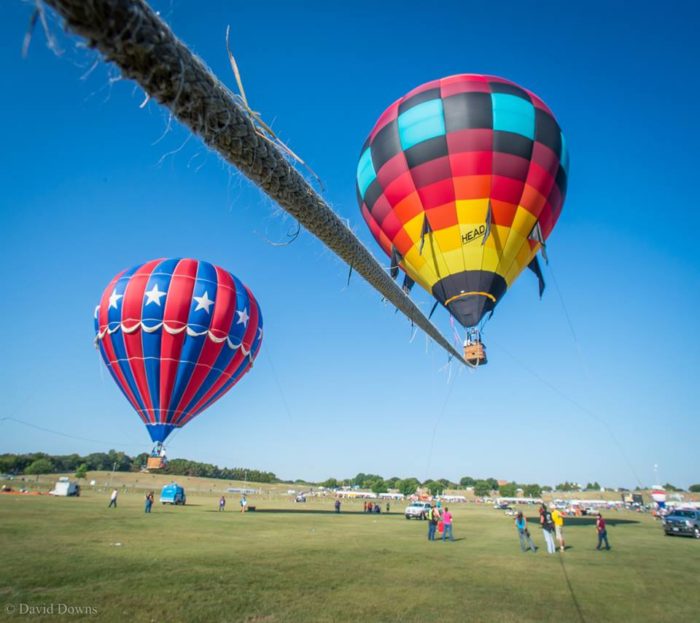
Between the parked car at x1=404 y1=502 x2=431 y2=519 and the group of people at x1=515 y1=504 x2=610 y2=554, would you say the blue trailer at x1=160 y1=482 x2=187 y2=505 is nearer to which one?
the parked car at x1=404 y1=502 x2=431 y2=519

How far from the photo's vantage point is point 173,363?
20.4 meters

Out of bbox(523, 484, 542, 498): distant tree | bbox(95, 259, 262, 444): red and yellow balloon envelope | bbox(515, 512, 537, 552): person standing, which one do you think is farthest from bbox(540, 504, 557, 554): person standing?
bbox(523, 484, 542, 498): distant tree

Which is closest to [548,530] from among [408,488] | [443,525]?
[443,525]

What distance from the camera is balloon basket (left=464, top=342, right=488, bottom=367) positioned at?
10695mm

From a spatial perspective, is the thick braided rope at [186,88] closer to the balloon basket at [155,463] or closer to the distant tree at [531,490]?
the balloon basket at [155,463]

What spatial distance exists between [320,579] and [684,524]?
22022 mm

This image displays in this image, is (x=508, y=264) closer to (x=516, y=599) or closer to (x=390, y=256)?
(x=390, y=256)

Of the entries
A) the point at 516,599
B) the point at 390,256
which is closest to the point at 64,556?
the point at 516,599

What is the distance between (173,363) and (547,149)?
18.6 m

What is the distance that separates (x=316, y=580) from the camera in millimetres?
8219

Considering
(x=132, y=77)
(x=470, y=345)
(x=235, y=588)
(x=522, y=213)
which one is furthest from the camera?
(x=522, y=213)

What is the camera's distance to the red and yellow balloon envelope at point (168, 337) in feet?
67.1

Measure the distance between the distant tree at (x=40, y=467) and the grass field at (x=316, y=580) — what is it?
396 feet

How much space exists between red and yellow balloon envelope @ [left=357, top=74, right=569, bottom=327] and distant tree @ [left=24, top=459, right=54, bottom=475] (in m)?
132
